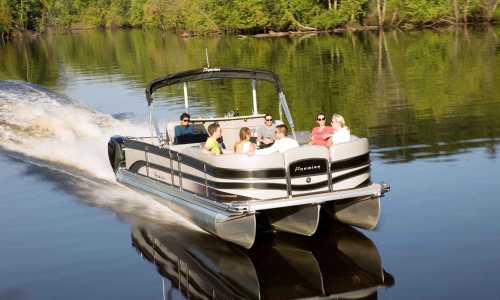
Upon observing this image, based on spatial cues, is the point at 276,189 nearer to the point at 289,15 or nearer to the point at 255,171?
the point at 255,171

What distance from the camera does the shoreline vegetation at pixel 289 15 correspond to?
229ft

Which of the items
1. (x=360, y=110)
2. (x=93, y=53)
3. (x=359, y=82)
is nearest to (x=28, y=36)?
(x=93, y=53)

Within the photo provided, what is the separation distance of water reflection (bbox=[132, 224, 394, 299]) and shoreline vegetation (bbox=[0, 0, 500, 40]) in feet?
191

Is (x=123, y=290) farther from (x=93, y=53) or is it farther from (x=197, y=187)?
(x=93, y=53)

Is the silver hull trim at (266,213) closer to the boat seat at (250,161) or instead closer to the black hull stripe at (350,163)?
the black hull stripe at (350,163)

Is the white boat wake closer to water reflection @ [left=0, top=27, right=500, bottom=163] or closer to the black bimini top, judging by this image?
the black bimini top

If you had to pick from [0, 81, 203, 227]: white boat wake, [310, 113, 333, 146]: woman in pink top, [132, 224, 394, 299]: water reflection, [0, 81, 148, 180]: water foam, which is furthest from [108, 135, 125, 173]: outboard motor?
[310, 113, 333, 146]: woman in pink top

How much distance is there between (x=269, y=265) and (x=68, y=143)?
11401mm

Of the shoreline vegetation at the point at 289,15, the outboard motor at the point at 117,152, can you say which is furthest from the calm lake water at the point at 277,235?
the shoreline vegetation at the point at 289,15

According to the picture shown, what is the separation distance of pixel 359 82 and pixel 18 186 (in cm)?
1892

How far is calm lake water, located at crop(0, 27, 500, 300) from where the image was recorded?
10.6m

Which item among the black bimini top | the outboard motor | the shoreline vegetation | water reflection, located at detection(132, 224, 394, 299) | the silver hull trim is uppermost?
the shoreline vegetation

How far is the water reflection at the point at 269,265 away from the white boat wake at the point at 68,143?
172 cm

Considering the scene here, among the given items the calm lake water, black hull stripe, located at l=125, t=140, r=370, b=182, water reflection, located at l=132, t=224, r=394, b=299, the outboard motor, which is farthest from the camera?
the outboard motor
